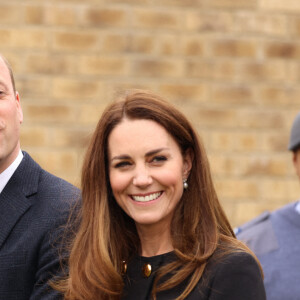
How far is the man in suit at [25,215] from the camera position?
3.18 m

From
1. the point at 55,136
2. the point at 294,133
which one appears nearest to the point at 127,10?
the point at 55,136

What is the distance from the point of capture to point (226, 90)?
652 cm

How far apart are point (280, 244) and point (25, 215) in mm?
1542

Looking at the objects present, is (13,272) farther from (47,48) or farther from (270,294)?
(47,48)

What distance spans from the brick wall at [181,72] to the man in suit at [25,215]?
278 centimetres

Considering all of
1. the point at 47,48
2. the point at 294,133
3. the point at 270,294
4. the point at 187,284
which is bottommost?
the point at 270,294

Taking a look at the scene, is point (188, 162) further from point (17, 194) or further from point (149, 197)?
point (17, 194)

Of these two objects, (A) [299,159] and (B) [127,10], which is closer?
(A) [299,159]

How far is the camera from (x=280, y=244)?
4324 mm

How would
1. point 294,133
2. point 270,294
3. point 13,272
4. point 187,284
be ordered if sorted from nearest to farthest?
point 187,284
point 13,272
point 270,294
point 294,133

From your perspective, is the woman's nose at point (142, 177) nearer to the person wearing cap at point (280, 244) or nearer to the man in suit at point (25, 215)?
the man in suit at point (25, 215)

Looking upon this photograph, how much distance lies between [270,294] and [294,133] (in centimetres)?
86

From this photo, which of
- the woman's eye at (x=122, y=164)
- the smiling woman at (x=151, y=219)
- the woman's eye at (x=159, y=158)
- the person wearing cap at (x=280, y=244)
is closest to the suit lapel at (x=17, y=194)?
the smiling woman at (x=151, y=219)

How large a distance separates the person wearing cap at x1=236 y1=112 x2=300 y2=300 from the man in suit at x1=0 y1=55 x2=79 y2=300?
1.25 metres
